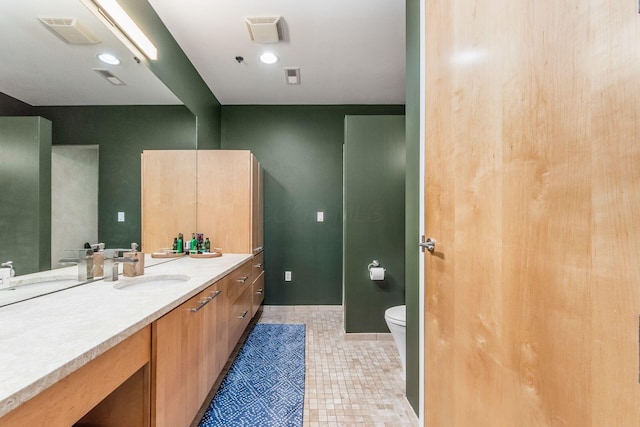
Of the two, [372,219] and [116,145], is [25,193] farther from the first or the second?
[372,219]

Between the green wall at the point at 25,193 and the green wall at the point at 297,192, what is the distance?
237 centimetres

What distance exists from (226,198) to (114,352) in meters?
2.12

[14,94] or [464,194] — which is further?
[14,94]

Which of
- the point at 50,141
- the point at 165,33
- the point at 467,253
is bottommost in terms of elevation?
the point at 467,253

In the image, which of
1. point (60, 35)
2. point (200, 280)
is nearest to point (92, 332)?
point (200, 280)

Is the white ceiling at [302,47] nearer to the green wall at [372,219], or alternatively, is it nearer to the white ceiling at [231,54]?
the white ceiling at [231,54]

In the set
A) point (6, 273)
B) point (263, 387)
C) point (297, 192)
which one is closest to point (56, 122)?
point (6, 273)

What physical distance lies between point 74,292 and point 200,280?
1.68 ft

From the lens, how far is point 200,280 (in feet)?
5.13

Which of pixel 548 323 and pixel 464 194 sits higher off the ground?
pixel 464 194

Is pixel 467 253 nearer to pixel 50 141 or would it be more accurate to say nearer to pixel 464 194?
pixel 464 194

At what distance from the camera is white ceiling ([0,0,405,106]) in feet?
4.03

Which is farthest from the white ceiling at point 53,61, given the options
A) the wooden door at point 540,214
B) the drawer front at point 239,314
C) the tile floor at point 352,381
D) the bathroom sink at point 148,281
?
the tile floor at point 352,381

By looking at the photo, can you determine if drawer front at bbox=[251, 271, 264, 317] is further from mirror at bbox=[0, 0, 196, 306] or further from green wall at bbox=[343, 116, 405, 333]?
mirror at bbox=[0, 0, 196, 306]
